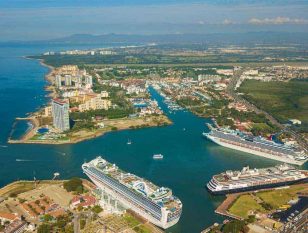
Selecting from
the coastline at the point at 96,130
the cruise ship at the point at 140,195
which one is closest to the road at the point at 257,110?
the coastline at the point at 96,130

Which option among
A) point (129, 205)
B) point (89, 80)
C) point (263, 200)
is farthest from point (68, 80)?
point (263, 200)

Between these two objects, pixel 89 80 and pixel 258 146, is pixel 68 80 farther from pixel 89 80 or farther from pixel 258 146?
pixel 258 146

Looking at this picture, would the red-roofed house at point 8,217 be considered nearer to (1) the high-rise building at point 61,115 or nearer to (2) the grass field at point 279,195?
(2) the grass field at point 279,195

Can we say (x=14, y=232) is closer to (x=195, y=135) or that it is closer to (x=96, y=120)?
(x=195, y=135)

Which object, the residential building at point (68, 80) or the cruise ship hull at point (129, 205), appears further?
the residential building at point (68, 80)

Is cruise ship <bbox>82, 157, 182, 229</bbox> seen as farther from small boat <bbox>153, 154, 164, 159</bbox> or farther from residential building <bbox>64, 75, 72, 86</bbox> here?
residential building <bbox>64, 75, 72, 86</bbox>
